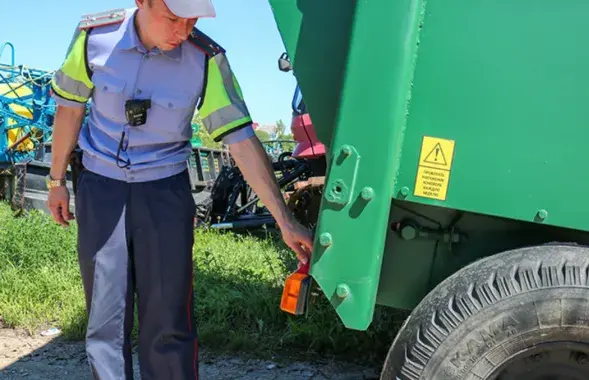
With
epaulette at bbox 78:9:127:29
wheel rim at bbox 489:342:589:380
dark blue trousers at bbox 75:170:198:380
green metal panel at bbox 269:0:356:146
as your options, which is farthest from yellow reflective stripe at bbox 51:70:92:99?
wheel rim at bbox 489:342:589:380

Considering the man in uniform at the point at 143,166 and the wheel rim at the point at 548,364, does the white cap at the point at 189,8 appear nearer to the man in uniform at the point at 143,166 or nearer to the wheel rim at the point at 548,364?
the man in uniform at the point at 143,166

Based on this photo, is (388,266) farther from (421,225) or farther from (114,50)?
(114,50)

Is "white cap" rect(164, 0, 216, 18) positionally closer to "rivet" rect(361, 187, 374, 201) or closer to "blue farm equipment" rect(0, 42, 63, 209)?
"rivet" rect(361, 187, 374, 201)

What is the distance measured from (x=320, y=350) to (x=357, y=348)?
248 mm

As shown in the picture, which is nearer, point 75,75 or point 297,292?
point 297,292

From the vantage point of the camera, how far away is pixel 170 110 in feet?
7.22

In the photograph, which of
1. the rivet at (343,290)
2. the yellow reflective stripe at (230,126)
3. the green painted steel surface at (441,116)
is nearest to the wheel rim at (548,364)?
the green painted steel surface at (441,116)

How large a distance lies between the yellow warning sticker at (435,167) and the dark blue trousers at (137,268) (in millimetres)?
1020

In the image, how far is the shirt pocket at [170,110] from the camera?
7.15 ft

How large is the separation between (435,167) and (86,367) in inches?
110

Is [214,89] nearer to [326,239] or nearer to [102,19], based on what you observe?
[102,19]

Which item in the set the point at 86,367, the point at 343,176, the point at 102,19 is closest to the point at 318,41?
the point at 343,176

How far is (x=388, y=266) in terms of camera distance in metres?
2.14

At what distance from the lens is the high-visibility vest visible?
7.21ft
